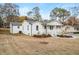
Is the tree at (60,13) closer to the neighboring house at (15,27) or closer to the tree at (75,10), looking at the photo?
the tree at (75,10)

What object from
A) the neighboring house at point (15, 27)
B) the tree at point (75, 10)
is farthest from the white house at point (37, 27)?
the tree at point (75, 10)

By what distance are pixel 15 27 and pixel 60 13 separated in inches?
19.3

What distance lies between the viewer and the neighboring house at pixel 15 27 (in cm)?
325

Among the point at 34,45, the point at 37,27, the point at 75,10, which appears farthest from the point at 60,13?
the point at 34,45

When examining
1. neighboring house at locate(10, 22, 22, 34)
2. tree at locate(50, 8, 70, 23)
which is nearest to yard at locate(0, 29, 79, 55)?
neighboring house at locate(10, 22, 22, 34)

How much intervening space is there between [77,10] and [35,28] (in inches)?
18.6

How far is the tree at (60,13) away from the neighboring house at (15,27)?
350mm

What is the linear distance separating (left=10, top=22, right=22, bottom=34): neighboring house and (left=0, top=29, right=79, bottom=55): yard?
4 centimetres

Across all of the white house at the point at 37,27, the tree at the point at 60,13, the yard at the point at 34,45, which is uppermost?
the tree at the point at 60,13

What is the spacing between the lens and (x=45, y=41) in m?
3.28

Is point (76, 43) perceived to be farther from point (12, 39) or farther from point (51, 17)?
point (12, 39)

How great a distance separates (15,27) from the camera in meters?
3.26

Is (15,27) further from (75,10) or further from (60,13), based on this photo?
(75,10)

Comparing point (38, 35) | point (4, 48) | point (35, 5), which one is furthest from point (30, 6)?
point (4, 48)
